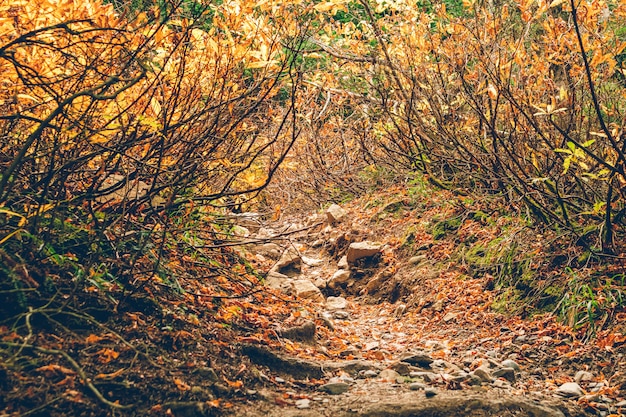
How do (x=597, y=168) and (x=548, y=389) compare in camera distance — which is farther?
(x=597, y=168)

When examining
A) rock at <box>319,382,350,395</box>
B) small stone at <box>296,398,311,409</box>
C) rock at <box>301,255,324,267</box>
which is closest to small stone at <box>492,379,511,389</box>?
rock at <box>319,382,350,395</box>

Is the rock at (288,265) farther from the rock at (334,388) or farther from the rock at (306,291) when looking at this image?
the rock at (334,388)

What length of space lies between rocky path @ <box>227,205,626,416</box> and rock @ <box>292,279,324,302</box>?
13 millimetres

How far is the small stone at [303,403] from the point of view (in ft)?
9.98

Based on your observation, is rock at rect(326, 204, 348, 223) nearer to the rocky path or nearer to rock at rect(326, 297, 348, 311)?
the rocky path

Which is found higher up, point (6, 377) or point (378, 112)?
point (378, 112)

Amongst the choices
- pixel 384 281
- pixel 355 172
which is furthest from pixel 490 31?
pixel 355 172

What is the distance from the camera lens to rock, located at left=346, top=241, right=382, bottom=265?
23.2 ft

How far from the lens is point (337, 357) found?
4211mm

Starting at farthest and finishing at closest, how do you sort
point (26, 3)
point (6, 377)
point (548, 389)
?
point (548, 389) → point (26, 3) → point (6, 377)

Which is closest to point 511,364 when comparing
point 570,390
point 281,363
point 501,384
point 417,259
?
point 501,384

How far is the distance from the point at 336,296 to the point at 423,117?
2356 mm

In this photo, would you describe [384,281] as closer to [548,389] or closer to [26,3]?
[548,389]

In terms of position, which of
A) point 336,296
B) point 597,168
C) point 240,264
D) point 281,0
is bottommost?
point 336,296
